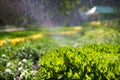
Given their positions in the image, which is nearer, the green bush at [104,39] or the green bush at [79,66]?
the green bush at [79,66]

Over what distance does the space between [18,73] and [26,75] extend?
0.51 meters

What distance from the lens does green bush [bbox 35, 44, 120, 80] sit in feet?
13.4

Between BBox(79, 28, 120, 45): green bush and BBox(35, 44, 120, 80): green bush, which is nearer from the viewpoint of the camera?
BBox(35, 44, 120, 80): green bush

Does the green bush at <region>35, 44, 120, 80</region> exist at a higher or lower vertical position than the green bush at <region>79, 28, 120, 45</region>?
higher

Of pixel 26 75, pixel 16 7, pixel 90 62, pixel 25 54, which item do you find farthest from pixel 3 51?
pixel 90 62

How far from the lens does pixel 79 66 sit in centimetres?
427

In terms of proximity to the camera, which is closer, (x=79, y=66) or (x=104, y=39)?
(x=79, y=66)

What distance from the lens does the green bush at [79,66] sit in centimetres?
409

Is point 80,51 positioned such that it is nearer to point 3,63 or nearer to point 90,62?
point 90,62

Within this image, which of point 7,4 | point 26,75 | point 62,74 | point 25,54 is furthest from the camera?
point 25,54

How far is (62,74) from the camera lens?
4391mm

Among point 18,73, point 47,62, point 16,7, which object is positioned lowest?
point 18,73

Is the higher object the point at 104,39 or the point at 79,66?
the point at 79,66

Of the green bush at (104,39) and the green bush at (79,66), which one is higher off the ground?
the green bush at (79,66)
